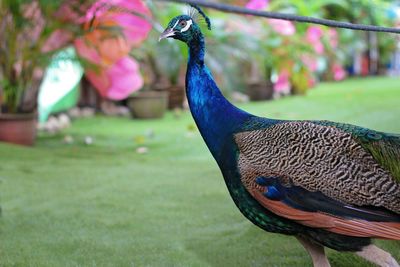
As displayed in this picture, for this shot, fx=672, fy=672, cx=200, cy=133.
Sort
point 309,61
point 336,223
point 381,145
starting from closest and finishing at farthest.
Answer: point 336,223 < point 381,145 < point 309,61

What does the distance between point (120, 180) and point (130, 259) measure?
143 cm

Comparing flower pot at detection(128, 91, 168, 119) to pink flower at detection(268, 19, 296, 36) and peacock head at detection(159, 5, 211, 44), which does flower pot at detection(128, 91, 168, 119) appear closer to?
pink flower at detection(268, 19, 296, 36)

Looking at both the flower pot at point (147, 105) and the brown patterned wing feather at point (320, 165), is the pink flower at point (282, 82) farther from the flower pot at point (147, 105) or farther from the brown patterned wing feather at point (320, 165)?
the brown patterned wing feather at point (320, 165)

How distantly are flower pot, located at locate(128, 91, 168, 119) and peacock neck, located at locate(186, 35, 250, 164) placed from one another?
481 cm

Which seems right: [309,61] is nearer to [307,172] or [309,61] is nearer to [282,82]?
[282,82]

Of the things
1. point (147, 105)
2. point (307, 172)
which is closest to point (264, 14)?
point (307, 172)

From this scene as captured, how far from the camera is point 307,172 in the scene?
1720 mm

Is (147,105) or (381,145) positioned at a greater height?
(381,145)

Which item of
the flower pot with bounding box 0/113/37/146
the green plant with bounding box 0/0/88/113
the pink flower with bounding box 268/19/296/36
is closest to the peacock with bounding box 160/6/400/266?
the green plant with bounding box 0/0/88/113

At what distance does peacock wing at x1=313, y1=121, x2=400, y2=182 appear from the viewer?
1.76 meters

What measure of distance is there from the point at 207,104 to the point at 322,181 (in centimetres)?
40

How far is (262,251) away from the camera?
2.39 m

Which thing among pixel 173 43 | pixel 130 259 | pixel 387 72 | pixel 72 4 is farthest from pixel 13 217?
pixel 387 72

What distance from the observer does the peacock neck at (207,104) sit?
1.89 meters
